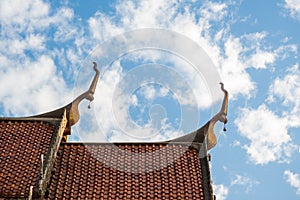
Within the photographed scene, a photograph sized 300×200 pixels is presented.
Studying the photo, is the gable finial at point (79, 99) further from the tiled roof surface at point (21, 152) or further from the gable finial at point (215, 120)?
the gable finial at point (215, 120)

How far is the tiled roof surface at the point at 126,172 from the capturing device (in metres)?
12.8

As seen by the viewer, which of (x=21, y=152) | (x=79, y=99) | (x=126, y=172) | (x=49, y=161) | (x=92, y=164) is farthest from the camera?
(x=79, y=99)

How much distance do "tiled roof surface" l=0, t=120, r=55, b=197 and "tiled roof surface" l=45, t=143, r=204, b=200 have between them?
61 centimetres

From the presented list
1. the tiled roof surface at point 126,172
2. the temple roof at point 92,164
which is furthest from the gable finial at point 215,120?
the tiled roof surface at point 126,172

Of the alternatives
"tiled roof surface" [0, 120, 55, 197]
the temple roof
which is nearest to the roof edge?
the temple roof

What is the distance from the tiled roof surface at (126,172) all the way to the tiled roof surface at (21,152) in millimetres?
612

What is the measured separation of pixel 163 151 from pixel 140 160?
0.93 m

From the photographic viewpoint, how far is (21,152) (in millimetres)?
13844

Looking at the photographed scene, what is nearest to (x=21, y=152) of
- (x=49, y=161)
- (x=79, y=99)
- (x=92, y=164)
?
(x=49, y=161)

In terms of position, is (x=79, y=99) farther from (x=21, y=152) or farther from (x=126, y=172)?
(x=126, y=172)

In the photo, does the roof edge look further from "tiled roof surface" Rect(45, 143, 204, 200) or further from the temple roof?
"tiled roof surface" Rect(45, 143, 204, 200)

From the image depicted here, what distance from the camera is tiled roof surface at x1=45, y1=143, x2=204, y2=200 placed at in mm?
12773

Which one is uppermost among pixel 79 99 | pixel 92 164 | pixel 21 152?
pixel 79 99

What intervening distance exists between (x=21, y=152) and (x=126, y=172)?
3.36 m
